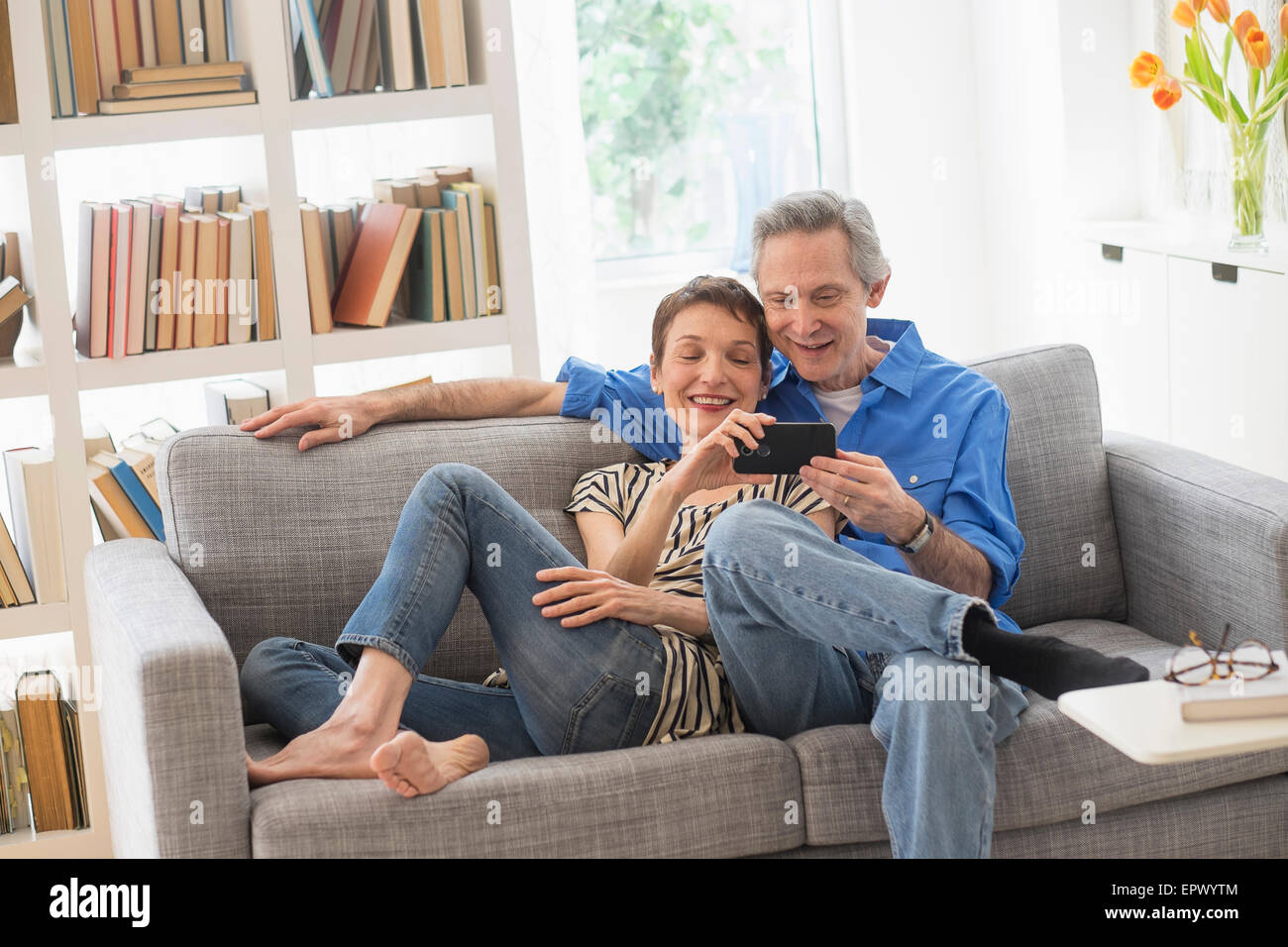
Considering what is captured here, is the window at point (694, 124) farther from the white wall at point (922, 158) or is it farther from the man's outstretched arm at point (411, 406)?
the man's outstretched arm at point (411, 406)

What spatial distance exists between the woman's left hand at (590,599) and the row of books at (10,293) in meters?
1.33

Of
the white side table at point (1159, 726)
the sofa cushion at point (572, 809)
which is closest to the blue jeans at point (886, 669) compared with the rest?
the sofa cushion at point (572, 809)

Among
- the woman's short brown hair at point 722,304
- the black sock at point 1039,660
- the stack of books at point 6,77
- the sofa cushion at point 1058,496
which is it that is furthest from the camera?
the stack of books at point 6,77

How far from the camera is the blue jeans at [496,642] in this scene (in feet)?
5.94

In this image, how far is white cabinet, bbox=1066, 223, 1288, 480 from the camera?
290 centimetres

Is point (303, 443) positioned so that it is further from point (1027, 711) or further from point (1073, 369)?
point (1073, 369)

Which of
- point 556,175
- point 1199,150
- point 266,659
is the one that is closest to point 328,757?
point 266,659

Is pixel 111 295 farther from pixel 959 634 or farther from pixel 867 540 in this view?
pixel 959 634

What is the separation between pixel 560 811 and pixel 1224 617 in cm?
107

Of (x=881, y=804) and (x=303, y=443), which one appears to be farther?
(x=303, y=443)

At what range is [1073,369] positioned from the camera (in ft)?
7.82

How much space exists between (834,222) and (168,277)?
1.28 metres

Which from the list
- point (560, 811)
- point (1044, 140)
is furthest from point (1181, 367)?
point (560, 811)

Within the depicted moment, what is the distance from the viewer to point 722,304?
6.99 ft
